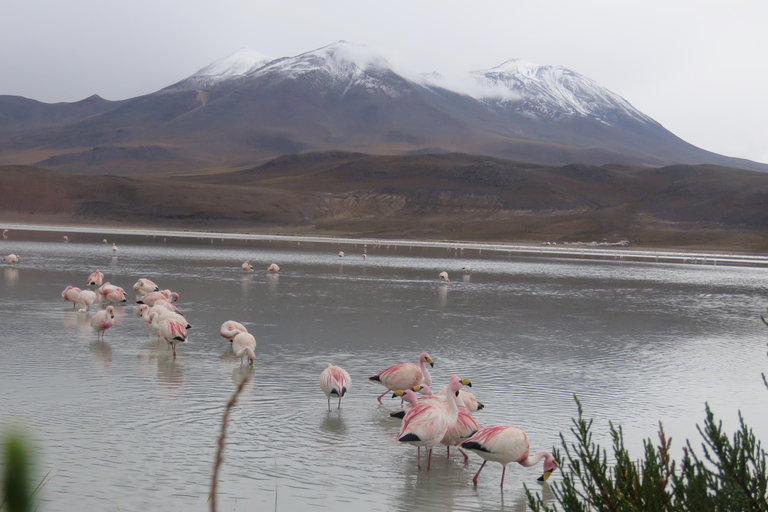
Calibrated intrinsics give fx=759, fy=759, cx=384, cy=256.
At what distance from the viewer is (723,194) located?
97.4 meters

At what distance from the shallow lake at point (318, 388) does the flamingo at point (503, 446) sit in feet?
0.85

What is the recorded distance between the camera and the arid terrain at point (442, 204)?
268 feet

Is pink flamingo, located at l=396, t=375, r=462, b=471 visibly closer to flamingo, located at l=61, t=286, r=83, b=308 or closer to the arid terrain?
flamingo, located at l=61, t=286, r=83, b=308

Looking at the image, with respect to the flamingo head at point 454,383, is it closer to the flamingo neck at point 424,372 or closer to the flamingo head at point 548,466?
the flamingo head at point 548,466

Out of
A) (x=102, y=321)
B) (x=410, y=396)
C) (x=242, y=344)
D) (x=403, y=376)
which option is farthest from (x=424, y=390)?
(x=102, y=321)

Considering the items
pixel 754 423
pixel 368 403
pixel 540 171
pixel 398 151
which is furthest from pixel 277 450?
pixel 398 151

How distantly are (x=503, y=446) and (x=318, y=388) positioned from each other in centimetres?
358

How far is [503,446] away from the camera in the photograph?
6344 mm

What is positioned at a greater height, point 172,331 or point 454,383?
point 454,383

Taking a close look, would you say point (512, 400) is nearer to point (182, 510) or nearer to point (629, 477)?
point (182, 510)

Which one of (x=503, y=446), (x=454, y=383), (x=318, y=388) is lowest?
(x=318, y=388)

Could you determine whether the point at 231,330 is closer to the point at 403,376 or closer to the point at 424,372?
the point at 403,376

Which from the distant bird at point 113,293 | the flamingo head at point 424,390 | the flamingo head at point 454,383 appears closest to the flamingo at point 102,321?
the distant bird at point 113,293

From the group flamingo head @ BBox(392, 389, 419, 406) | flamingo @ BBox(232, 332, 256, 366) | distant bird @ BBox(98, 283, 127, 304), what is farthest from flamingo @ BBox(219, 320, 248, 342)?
distant bird @ BBox(98, 283, 127, 304)
